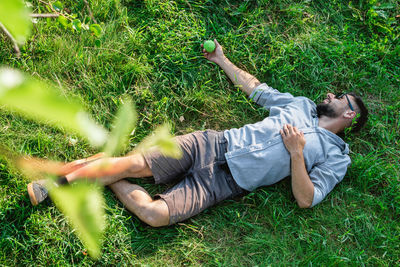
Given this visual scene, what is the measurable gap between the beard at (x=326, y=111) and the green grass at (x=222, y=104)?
319 mm

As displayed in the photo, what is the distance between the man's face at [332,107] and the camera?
10.7ft

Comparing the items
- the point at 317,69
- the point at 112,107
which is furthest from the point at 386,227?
the point at 112,107

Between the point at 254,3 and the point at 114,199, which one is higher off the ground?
the point at 254,3

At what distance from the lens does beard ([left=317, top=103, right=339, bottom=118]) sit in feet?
10.7

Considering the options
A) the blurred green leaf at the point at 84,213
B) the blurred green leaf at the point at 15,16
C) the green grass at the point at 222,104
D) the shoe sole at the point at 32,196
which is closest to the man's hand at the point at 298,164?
the green grass at the point at 222,104

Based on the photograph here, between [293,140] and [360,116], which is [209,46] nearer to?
[293,140]

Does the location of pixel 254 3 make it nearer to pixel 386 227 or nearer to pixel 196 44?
pixel 196 44

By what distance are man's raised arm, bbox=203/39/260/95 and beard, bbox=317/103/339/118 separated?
0.66 metres

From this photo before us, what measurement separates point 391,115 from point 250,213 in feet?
6.32

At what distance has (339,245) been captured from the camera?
3057 mm

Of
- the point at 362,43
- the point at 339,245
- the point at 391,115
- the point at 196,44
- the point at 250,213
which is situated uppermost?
the point at 196,44

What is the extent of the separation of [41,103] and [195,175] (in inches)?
103

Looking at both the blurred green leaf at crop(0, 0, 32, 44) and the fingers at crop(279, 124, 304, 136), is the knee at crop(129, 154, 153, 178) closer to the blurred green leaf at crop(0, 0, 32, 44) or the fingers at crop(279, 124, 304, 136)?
the fingers at crop(279, 124, 304, 136)

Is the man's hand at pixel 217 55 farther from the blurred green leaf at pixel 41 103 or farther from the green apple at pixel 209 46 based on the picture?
the blurred green leaf at pixel 41 103
